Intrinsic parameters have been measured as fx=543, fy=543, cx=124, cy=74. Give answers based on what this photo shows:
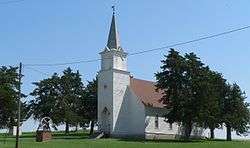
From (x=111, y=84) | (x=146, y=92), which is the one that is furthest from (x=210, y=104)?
(x=146, y=92)

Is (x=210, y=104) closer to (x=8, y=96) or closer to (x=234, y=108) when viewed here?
(x=234, y=108)

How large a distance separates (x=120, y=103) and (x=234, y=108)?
1809 cm

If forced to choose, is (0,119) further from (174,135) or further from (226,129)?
(226,129)

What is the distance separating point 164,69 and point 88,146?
2409cm

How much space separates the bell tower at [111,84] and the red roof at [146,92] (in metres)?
2.27

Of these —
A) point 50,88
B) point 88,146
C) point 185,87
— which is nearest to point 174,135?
point 185,87

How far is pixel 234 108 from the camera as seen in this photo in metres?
82.4

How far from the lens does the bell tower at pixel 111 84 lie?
75.9 meters

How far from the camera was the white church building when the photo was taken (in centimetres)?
7625

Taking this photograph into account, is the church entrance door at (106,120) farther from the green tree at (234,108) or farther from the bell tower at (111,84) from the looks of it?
the green tree at (234,108)

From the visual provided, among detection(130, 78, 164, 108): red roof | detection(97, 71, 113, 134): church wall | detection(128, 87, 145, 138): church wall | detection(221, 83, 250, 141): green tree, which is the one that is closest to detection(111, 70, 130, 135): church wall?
detection(97, 71, 113, 134): church wall

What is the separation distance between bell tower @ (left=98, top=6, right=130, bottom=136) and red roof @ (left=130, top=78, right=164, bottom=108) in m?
2.27

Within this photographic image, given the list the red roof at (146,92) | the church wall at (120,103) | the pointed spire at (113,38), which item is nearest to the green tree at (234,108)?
the red roof at (146,92)

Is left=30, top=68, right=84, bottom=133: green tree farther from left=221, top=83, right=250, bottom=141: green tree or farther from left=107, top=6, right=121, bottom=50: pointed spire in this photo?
left=221, top=83, right=250, bottom=141: green tree
